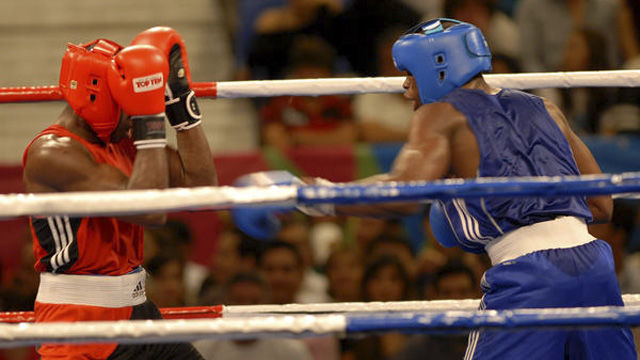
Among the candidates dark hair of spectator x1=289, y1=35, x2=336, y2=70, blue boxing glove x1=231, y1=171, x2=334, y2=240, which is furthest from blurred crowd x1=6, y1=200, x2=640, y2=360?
blue boxing glove x1=231, y1=171, x2=334, y2=240

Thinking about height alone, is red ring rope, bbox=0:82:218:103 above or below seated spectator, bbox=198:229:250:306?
above

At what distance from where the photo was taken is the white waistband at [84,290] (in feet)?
7.39

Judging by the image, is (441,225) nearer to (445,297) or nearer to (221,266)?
(445,297)

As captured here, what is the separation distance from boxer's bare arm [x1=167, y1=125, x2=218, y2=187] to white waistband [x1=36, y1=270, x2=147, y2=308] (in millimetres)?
375

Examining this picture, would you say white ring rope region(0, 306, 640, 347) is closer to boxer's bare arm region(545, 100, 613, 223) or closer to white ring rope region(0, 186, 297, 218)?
white ring rope region(0, 186, 297, 218)

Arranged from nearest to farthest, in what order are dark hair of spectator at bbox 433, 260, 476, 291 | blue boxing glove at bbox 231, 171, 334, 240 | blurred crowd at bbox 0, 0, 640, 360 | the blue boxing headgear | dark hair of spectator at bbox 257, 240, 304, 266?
1. blue boxing glove at bbox 231, 171, 334, 240
2. the blue boxing headgear
3. dark hair of spectator at bbox 433, 260, 476, 291
4. blurred crowd at bbox 0, 0, 640, 360
5. dark hair of spectator at bbox 257, 240, 304, 266

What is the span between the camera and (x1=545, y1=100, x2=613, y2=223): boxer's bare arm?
2260 mm

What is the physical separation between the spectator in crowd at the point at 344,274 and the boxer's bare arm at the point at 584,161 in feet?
6.56

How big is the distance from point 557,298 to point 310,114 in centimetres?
312

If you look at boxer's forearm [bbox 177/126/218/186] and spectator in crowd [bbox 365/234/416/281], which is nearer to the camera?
boxer's forearm [bbox 177/126/218/186]

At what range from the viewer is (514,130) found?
2.12 metres

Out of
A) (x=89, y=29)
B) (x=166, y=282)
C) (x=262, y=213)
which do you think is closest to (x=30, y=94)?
(x=262, y=213)

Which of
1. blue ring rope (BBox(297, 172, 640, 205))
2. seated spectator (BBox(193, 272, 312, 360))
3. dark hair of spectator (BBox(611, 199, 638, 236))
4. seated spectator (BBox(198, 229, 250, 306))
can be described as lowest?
seated spectator (BBox(193, 272, 312, 360))

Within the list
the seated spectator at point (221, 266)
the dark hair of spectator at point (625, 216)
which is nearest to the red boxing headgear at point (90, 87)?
the seated spectator at point (221, 266)
